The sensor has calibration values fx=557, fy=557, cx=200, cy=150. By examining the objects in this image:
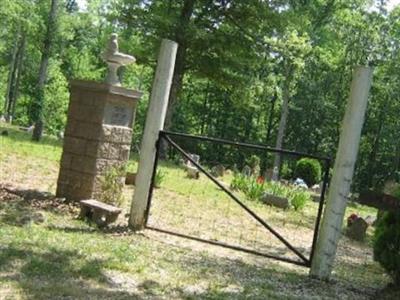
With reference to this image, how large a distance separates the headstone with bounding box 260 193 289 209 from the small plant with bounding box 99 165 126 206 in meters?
5.23

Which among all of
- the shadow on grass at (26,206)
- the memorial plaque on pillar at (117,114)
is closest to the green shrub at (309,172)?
the memorial plaque on pillar at (117,114)

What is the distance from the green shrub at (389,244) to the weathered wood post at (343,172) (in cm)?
44

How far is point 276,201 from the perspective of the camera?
12.3m

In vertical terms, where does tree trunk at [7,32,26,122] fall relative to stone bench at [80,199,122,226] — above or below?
above

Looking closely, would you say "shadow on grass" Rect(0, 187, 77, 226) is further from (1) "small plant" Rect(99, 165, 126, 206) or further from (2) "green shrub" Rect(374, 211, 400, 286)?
(2) "green shrub" Rect(374, 211, 400, 286)

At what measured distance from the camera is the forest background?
20.0m

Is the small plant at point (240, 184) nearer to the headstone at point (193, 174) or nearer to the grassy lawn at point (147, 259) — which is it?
the headstone at point (193, 174)

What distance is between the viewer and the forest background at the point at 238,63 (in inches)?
786

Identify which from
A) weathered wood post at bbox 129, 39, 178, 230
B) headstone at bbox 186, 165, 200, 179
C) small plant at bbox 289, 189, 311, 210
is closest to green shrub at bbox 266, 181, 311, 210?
small plant at bbox 289, 189, 311, 210

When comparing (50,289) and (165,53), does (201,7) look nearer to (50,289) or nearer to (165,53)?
(165,53)

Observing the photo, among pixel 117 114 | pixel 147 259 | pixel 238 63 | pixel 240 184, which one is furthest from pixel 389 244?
pixel 238 63

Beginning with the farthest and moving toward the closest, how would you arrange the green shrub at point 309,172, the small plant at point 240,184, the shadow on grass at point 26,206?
the green shrub at point 309,172 < the small plant at point 240,184 < the shadow on grass at point 26,206

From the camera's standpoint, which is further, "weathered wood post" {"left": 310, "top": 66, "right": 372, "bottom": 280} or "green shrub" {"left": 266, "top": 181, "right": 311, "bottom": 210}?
"green shrub" {"left": 266, "top": 181, "right": 311, "bottom": 210}

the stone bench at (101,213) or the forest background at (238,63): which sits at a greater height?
the forest background at (238,63)
